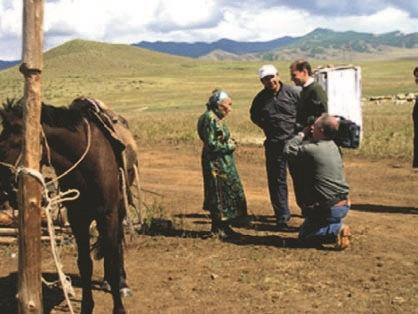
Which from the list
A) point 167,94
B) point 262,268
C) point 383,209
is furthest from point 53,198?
point 167,94

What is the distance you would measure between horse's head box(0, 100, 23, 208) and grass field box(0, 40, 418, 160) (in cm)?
505

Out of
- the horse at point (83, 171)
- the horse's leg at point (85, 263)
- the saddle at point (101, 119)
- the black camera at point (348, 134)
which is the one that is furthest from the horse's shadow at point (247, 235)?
the saddle at point (101, 119)

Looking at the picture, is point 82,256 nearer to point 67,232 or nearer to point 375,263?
point 67,232

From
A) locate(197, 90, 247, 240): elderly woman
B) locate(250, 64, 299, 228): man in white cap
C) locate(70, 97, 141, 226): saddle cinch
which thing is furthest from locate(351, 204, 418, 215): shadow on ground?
locate(70, 97, 141, 226): saddle cinch

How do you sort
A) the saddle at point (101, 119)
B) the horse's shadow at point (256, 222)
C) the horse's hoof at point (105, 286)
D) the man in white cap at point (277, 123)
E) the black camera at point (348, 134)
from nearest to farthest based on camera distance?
1. the saddle at point (101, 119)
2. the horse's hoof at point (105, 286)
3. the black camera at point (348, 134)
4. the man in white cap at point (277, 123)
5. the horse's shadow at point (256, 222)

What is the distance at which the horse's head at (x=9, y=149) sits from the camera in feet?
16.1

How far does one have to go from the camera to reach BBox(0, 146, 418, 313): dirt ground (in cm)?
633

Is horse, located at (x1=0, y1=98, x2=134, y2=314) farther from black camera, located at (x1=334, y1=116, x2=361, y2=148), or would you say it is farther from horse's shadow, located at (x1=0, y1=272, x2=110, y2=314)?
black camera, located at (x1=334, y1=116, x2=361, y2=148)

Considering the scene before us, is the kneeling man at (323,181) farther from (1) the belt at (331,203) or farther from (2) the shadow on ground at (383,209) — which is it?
(2) the shadow on ground at (383,209)

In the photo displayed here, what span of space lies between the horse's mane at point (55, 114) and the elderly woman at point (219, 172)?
9.12 feet

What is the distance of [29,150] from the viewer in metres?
4.58

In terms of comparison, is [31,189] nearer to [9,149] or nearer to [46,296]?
[9,149]

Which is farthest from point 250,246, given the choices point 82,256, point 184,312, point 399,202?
point 399,202

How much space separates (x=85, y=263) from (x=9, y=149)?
5.28 ft
